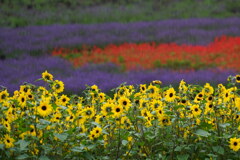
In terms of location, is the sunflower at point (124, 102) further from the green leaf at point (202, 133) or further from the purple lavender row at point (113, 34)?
the purple lavender row at point (113, 34)

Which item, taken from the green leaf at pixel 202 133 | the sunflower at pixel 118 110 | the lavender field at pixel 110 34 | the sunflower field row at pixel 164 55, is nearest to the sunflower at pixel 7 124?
the sunflower at pixel 118 110

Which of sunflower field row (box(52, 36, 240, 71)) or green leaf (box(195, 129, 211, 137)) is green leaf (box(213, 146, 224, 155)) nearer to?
green leaf (box(195, 129, 211, 137))

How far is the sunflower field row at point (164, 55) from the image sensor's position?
7.70 m

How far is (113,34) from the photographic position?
1052 centimetres

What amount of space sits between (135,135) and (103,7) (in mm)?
12693

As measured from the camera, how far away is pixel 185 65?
783 cm

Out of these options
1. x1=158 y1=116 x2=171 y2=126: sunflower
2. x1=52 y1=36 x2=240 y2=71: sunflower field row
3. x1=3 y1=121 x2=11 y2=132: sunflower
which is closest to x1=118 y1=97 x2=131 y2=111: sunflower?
x1=158 y1=116 x2=171 y2=126: sunflower

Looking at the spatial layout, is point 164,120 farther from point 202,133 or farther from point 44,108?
point 44,108

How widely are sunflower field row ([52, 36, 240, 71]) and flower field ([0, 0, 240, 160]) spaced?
0.07ft

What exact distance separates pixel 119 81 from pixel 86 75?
86cm

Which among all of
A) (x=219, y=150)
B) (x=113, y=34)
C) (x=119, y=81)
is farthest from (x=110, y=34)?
(x=219, y=150)

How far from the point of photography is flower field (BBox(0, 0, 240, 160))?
9.43 feet

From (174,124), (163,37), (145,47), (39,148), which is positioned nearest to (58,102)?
(39,148)

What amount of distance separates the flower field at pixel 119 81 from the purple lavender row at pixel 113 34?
3cm
